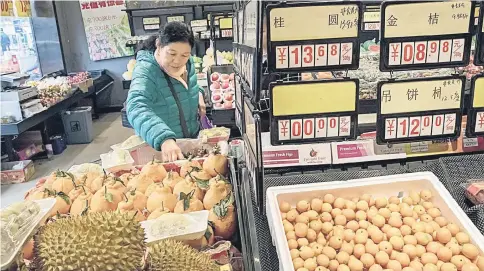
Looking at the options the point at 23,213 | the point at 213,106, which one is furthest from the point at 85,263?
the point at 213,106

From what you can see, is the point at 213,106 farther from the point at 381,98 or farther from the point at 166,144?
the point at 381,98

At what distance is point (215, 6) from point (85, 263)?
22.8ft

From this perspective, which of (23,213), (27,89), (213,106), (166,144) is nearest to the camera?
(23,213)

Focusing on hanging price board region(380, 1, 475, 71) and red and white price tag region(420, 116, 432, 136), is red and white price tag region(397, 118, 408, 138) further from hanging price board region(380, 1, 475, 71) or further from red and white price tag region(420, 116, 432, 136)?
hanging price board region(380, 1, 475, 71)

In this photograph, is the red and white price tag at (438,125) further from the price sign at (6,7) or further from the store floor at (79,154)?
the price sign at (6,7)

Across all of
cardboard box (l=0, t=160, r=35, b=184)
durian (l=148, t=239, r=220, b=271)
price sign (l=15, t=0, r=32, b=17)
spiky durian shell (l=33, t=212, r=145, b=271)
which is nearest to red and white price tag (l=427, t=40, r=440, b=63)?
durian (l=148, t=239, r=220, b=271)

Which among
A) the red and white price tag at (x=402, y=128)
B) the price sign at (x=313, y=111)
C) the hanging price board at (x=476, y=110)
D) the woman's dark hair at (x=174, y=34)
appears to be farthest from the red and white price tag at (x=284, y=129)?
the woman's dark hair at (x=174, y=34)

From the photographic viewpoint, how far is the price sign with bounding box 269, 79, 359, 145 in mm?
1337

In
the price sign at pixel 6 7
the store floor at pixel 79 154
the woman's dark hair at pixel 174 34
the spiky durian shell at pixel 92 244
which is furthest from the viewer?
the price sign at pixel 6 7

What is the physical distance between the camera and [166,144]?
212cm

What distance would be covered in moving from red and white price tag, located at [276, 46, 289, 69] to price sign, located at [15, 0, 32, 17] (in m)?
6.45

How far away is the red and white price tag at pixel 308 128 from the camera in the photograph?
1.38 m

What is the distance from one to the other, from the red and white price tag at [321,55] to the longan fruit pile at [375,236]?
52 centimetres

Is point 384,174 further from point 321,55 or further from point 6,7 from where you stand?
point 6,7
